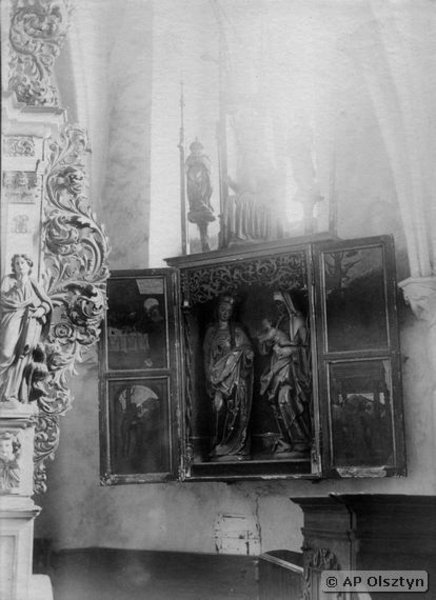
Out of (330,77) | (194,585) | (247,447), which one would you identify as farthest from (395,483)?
(330,77)

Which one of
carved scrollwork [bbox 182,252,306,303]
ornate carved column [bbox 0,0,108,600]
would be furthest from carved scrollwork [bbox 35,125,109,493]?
carved scrollwork [bbox 182,252,306,303]

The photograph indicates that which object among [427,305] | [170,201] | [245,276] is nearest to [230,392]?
[245,276]

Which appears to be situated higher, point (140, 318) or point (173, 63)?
point (173, 63)

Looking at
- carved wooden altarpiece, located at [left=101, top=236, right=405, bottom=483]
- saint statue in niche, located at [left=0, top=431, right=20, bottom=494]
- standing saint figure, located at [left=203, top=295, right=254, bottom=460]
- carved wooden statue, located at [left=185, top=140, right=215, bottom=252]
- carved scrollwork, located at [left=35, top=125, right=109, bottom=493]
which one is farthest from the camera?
carved wooden statue, located at [left=185, top=140, right=215, bottom=252]

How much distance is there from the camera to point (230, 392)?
31.0 feet

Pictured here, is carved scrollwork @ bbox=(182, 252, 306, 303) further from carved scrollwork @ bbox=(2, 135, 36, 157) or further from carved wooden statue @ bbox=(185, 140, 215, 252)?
carved scrollwork @ bbox=(2, 135, 36, 157)

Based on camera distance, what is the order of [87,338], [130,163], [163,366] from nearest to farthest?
[87,338]
[163,366]
[130,163]

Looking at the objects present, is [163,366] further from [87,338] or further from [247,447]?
[87,338]

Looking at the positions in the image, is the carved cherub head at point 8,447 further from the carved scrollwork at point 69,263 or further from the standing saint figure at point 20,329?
the carved scrollwork at point 69,263

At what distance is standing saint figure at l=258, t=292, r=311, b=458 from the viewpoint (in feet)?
29.9

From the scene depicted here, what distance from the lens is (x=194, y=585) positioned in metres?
9.67

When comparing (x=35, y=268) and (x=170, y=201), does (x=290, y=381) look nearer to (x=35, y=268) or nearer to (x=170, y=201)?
(x=170, y=201)

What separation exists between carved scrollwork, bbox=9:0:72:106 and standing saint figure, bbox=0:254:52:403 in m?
0.83

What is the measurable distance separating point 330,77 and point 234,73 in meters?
1.02
